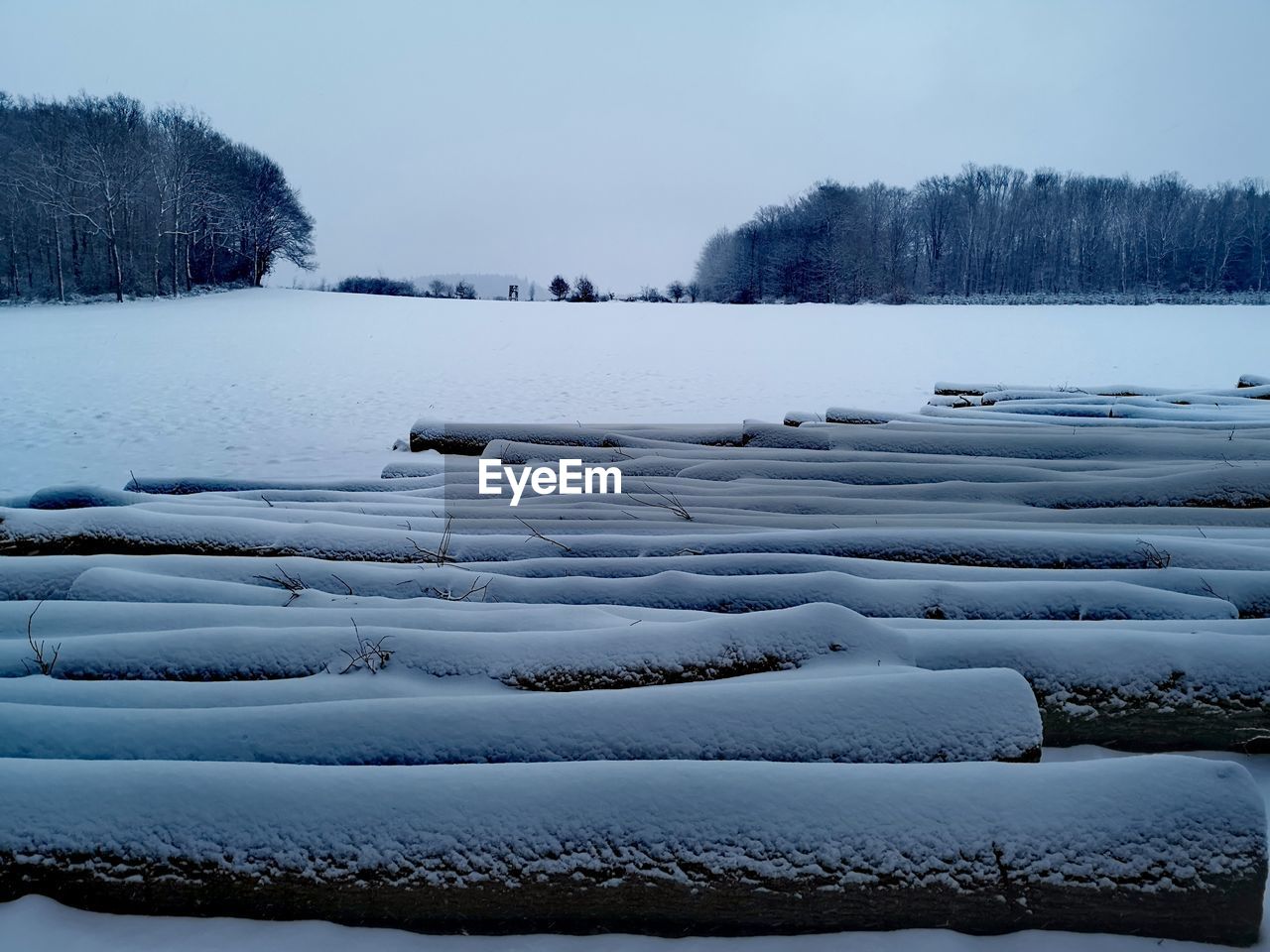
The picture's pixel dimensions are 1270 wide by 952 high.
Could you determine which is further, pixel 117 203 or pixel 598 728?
pixel 117 203

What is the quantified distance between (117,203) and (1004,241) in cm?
4364

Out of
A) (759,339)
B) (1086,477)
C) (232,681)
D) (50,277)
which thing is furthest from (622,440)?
(50,277)

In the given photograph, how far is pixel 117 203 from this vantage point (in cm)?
2734

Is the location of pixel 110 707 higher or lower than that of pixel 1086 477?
lower

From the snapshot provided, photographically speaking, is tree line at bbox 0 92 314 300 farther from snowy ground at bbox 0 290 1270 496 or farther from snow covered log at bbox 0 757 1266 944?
snow covered log at bbox 0 757 1266 944

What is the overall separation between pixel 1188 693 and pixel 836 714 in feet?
2.66

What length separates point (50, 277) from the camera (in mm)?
25750

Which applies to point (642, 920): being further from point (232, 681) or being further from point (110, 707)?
point (110, 707)

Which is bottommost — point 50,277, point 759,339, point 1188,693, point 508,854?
point 508,854
